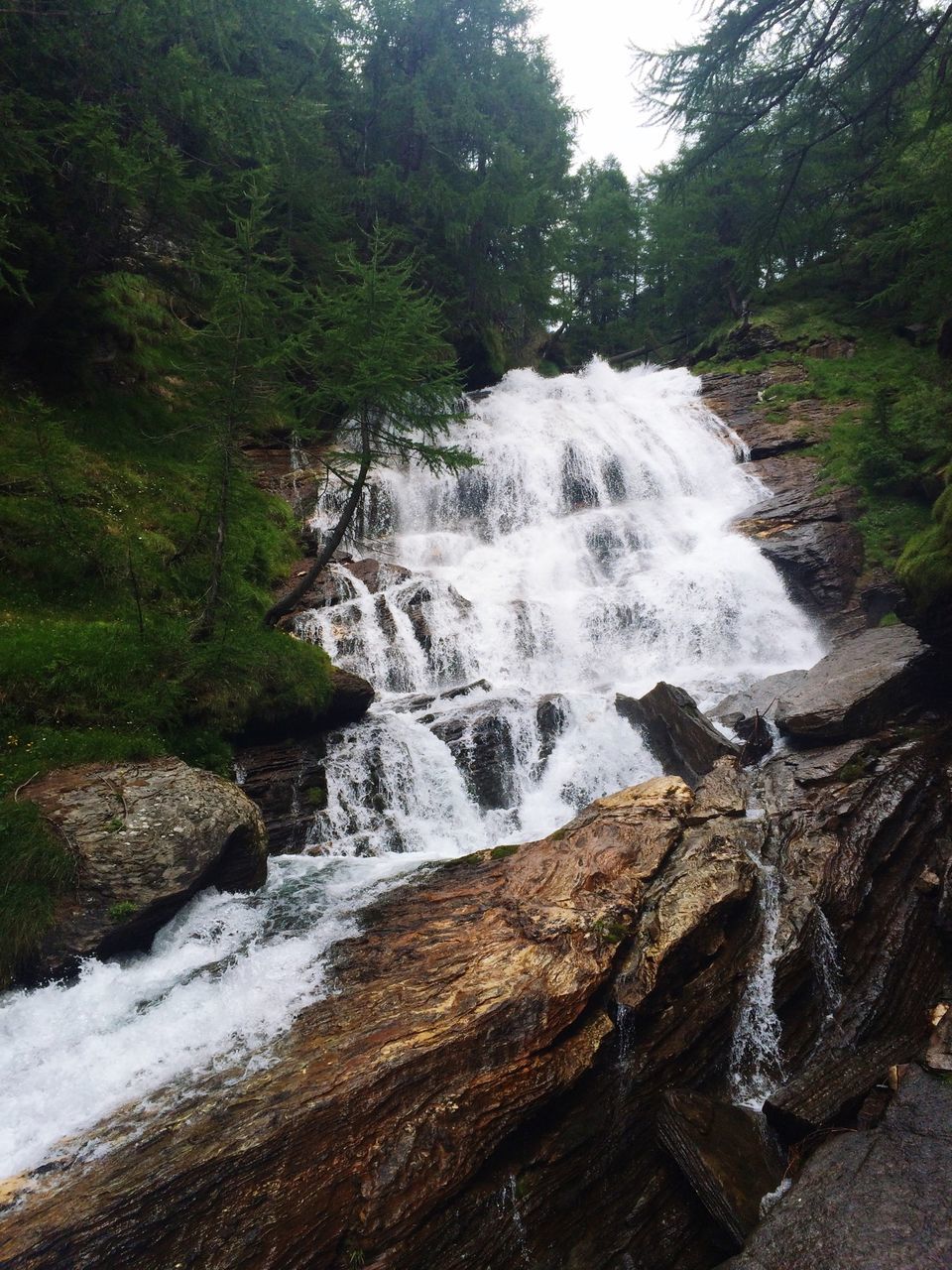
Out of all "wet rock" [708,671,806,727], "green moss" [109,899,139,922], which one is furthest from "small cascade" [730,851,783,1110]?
"green moss" [109,899,139,922]

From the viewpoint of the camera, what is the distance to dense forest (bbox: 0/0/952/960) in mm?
8133

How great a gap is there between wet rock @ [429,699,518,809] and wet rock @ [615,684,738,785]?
251cm

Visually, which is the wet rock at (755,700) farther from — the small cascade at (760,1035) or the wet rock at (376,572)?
the wet rock at (376,572)

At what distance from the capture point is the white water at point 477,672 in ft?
16.5

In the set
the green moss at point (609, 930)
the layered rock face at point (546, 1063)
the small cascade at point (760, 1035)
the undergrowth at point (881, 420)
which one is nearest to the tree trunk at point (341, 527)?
the layered rock face at point (546, 1063)

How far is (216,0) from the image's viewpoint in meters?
11.9

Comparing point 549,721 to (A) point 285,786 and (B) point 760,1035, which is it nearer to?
(A) point 285,786

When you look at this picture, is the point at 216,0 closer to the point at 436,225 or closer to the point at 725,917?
the point at 436,225

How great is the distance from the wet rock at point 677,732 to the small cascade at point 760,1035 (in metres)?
4.06

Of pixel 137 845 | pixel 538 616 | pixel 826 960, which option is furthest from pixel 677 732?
pixel 137 845

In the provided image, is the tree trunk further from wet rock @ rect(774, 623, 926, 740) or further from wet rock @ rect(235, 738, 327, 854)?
wet rock @ rect(774, 623, 926, 740)

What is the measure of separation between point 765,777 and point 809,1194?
6067 mm

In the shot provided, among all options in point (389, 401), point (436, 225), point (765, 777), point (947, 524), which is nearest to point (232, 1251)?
point (765, 777)

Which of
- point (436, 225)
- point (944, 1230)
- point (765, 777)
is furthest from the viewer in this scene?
point (436, 225)
